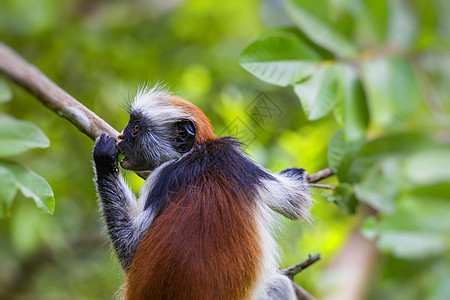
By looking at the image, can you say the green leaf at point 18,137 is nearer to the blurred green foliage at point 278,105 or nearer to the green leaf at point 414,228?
the blurred green foliage at point 278,105

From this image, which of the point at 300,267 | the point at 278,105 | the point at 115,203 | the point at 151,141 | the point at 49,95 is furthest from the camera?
the point at 278,105

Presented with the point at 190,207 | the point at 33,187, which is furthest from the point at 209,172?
the point at 33,187

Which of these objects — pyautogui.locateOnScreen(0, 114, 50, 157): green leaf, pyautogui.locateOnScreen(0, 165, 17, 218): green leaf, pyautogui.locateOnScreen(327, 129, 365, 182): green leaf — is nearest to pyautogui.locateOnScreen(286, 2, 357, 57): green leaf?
pyautogui.locateOnScreen(327, 129, 365, 182): green leaf

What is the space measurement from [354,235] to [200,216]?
2.78m

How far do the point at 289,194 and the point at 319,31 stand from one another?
0.71 m

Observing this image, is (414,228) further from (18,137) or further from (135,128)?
(18,137)

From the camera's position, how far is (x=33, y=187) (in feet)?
5.76

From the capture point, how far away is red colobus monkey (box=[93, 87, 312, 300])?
1.85 m

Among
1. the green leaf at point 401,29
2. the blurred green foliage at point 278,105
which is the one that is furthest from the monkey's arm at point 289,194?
the green leaf at point 401,29

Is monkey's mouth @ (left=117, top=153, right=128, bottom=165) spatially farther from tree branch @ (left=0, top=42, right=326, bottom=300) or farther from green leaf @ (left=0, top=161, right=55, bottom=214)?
green leaf @ (left=0, top=161, right=55, bottom=214)

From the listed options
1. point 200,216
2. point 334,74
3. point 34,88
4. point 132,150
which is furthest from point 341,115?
point 34,88

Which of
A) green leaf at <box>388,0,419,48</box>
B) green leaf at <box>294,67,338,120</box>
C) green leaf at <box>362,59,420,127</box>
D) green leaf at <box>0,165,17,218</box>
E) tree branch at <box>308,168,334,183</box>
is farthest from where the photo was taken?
green leaf at <box>388,0,419,48</box>

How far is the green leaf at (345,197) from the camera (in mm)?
2045

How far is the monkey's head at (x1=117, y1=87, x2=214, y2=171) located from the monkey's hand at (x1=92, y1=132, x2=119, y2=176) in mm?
71
